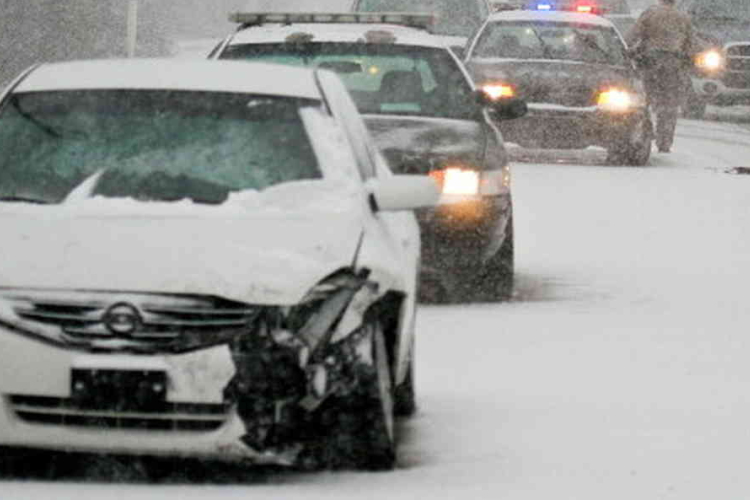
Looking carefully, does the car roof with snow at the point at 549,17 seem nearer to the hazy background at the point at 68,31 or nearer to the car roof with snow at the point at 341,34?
the hazy background at the point at 68,31

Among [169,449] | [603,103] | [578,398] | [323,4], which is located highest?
[169,449]

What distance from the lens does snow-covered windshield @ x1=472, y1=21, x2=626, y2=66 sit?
26.4 metres

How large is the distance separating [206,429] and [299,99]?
6.20 feet

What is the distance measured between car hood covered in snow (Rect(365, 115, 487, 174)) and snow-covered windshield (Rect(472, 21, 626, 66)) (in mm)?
11892

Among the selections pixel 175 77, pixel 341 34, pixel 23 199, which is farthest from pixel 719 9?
pixel 23 199

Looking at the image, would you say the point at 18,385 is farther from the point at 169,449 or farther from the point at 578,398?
the point at 578,398

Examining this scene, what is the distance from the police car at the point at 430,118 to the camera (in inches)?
545

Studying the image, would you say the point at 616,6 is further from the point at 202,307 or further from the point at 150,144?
the point at 202,307

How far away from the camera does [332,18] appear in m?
15.7

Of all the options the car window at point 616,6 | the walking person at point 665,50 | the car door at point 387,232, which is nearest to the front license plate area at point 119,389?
the car door at point 387,232

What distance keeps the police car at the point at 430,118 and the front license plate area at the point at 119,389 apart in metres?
5.79

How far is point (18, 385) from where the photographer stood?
801cm

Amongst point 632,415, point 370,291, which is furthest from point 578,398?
point 370,291

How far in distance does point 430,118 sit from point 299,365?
6419mm
